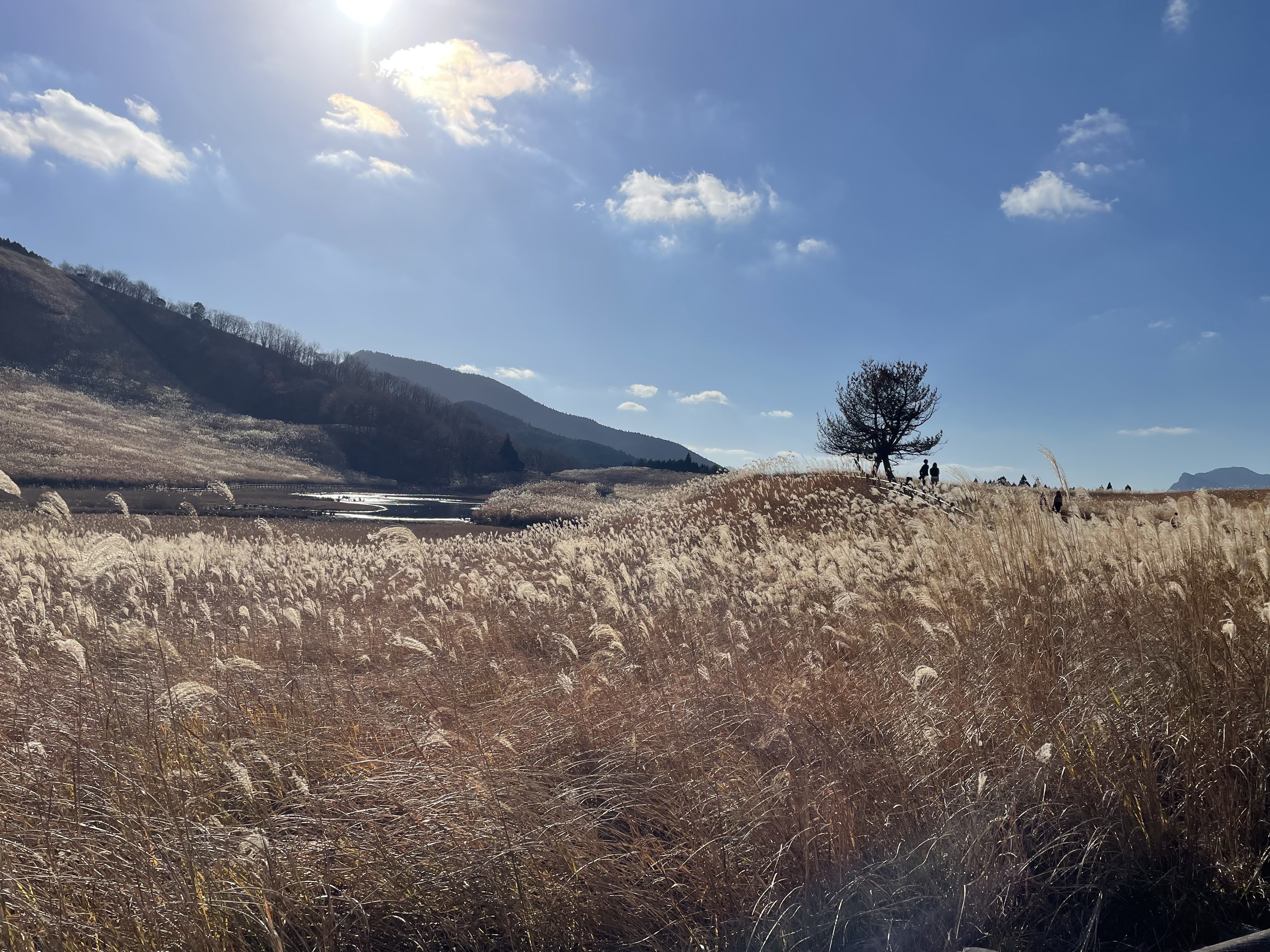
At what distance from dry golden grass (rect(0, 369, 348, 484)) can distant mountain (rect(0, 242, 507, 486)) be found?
506 centimetres

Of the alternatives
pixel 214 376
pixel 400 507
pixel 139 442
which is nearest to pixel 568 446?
pixel 214 376

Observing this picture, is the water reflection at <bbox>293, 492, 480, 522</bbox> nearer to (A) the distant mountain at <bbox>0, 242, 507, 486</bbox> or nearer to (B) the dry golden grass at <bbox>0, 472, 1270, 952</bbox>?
(B) the dry golden grass at <bbox>0, 472, 1270, 952</bbox>

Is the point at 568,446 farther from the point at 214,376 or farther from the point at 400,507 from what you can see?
the point at 400,507

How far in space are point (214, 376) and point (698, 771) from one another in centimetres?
12460

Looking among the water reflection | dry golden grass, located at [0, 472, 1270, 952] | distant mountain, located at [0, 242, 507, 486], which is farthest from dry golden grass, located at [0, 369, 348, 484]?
dry golden grass, located at [0, 472, 1270, 952]

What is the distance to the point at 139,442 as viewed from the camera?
56188 mm

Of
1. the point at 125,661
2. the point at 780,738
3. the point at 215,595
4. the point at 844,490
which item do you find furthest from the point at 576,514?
the point at 780,738

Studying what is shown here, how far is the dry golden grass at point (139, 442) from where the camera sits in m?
33.7

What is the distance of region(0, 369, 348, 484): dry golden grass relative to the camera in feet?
111

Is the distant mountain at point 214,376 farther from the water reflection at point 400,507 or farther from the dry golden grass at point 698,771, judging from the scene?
the dry golden grass at point 698,771

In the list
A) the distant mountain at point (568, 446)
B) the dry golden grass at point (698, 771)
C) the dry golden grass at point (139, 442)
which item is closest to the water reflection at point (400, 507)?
the dry golden grass at point (139, 442)

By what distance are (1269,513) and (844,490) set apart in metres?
9.18

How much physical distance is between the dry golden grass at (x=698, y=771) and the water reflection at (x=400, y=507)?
1752 centimetres

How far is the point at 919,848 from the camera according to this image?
2285mm
